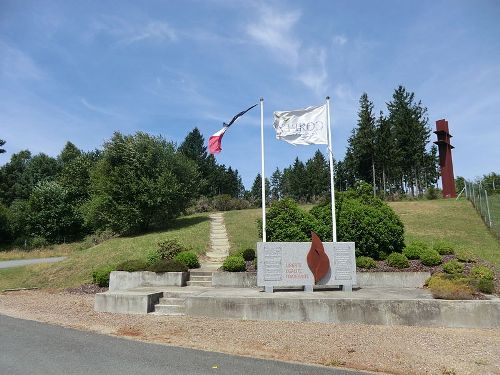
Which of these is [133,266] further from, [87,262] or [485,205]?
[485,205]

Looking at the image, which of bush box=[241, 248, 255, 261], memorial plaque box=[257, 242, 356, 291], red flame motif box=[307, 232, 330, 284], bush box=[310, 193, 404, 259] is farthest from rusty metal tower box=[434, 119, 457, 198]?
red flame motif box=[307, 232, 330, 284]

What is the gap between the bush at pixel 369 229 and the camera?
1384cm

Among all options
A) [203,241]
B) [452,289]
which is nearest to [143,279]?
[203,241]

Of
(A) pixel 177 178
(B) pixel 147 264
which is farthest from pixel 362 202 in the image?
(A) pixel 177 178

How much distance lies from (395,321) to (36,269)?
18.2 metres

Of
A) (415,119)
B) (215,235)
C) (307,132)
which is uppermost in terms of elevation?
(415,119)

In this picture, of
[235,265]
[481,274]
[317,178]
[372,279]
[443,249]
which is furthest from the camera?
[317,178]

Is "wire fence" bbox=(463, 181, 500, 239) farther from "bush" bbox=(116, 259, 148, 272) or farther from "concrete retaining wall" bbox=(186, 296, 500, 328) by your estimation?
"bush" bbox=(116, 259, 148, 272)

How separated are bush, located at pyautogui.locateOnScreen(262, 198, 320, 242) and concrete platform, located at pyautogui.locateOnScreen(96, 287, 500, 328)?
424 centimetres

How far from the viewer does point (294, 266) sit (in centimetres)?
1114

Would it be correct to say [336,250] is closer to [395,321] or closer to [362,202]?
[395,321]

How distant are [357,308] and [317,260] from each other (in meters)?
2.23

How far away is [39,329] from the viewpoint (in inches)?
346

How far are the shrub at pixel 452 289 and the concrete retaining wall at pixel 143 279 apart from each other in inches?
307
